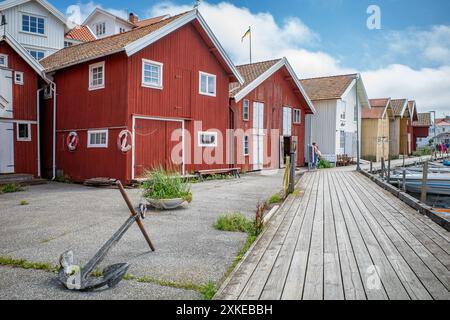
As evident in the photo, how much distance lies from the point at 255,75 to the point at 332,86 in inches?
399

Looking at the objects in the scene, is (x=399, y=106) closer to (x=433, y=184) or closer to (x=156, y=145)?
(x=433, y=184)

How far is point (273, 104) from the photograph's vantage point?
24.0 m

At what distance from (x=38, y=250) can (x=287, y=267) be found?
12.8ft

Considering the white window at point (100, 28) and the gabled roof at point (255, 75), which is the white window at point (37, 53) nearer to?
the white window at point (100, 28)

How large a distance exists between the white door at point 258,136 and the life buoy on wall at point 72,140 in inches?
410

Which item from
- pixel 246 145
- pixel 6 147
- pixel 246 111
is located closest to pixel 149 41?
pixel 6 147

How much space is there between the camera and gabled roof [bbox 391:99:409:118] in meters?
40.2

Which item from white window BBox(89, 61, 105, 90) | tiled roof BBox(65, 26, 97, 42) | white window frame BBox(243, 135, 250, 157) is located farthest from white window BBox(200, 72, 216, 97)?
tiled roof BBox(65, 26, 97, 42)

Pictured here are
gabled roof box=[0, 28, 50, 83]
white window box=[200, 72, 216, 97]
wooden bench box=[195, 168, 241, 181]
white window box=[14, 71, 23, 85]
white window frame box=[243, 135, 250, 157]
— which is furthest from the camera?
white window frame box=[243, 135, 250, 157]

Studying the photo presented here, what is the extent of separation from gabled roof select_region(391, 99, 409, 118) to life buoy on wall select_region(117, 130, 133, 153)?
113 feet

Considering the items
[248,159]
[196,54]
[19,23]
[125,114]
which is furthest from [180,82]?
[19,23]

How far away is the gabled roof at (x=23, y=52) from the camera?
16062 millimetres

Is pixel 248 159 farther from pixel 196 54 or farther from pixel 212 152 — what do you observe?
pixel 196 54

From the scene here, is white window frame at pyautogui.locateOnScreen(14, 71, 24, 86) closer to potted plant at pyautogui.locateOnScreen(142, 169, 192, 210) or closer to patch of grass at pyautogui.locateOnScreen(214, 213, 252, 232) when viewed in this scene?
potted plant at pyautogui.locateOnScreen(142, 169, 192, 210)
